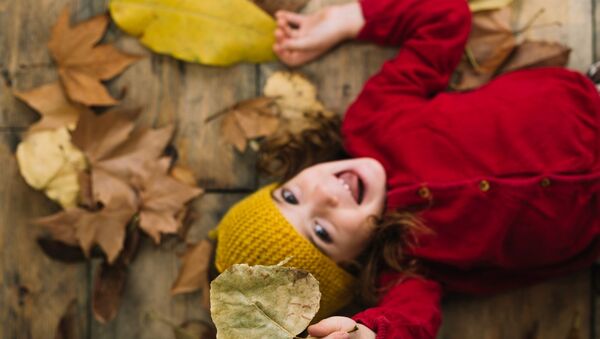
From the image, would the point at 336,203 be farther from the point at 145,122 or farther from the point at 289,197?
the point at 145,122

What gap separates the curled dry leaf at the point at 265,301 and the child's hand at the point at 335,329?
0.29 ft

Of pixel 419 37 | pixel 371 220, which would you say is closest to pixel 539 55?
pixel 419 37

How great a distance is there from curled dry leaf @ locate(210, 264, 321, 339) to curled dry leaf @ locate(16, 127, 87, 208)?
75 cm

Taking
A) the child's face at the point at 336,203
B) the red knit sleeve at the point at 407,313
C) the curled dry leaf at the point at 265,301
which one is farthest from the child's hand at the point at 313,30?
the curled dry leaf at the point at 265,301

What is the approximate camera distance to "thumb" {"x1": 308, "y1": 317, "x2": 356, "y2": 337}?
69 centimetres

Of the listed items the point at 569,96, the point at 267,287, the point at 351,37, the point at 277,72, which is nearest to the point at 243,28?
the point at 277,72

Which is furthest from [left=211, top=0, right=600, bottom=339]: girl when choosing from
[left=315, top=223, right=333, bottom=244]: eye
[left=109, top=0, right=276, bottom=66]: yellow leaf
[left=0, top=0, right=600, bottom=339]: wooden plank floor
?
[left=109, top=0, right=276, bottom=66]: yellow leaf

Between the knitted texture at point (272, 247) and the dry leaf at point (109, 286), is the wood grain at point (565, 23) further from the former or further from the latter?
the dry leaf at point (109, 286)

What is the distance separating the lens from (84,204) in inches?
49.0

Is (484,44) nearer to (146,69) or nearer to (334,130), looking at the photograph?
(334,130)

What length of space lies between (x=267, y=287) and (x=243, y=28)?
0.74m

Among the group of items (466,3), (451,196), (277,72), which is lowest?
(451,196)

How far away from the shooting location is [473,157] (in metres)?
1.11

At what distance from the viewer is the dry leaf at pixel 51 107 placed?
4.10 ft
